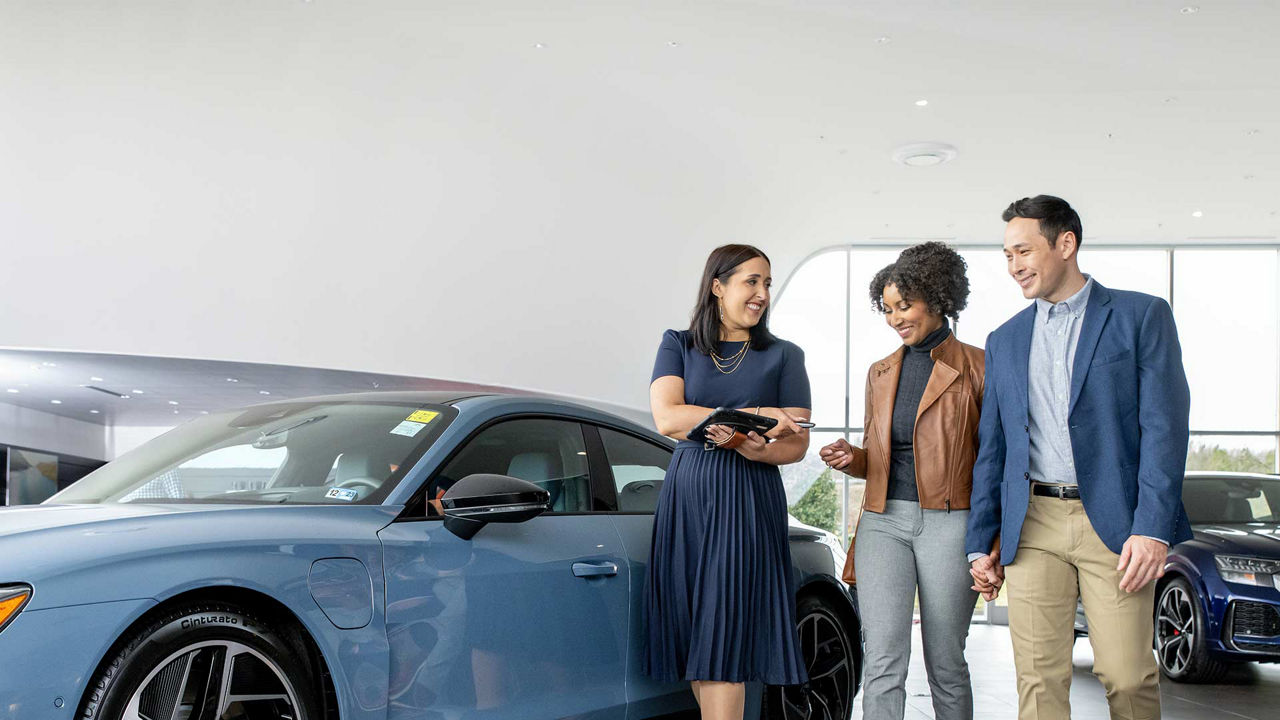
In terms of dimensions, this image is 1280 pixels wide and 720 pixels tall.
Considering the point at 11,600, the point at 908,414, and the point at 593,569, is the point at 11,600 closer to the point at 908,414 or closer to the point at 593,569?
the point at 593,569

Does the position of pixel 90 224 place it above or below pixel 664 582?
above

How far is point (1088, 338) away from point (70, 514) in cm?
253

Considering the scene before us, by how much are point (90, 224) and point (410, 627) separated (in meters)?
9.39

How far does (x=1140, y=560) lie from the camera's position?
2.54 meters

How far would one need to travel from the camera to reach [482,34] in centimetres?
859

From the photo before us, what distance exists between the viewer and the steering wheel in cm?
282

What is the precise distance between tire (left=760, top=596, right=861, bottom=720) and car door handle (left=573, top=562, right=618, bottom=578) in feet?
3.15

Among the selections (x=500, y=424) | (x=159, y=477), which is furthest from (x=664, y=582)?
(x=159, y=477)

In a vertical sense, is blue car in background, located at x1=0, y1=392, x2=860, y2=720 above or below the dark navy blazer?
below

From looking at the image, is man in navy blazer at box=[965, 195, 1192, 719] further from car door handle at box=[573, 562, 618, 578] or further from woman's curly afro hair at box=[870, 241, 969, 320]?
car door handle at box=[573, 562, 618, 578]

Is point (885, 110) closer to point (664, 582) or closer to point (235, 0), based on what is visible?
point (235, 0)

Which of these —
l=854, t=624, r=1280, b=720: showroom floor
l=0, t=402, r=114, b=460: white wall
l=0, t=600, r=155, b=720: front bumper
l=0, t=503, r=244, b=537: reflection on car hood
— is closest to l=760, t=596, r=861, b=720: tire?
l=854, t=624, r=1280, b=720: showroom floor

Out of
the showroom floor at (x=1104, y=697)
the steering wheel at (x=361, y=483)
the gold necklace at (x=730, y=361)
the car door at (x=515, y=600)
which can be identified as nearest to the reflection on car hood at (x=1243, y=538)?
the showroom floor at (x=1104, y=697)

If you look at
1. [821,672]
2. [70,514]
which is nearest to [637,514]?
[821,672]
